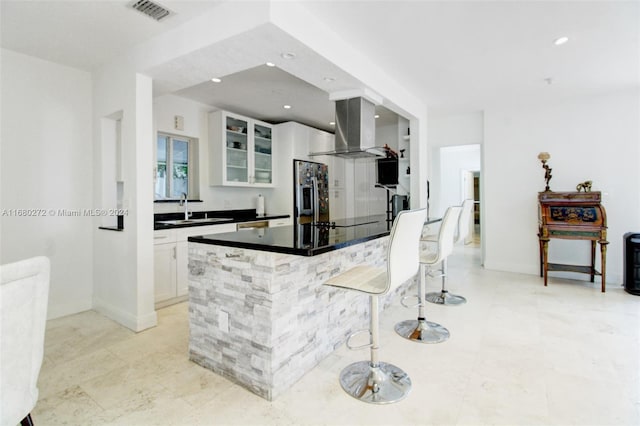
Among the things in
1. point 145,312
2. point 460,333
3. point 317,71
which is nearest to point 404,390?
point 460,333

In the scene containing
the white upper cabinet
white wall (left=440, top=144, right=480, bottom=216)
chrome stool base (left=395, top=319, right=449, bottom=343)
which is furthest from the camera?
white wall (left=440, top=144, right=480, bottom=216)

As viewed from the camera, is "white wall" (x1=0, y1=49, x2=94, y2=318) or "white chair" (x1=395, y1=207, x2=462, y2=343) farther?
"white wall" (x1=0, y1=49, x2=94, y2=318)

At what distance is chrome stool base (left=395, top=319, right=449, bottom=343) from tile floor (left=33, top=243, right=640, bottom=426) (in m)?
0.07

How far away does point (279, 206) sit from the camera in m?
5.45

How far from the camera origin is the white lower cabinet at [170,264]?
330 centimetres

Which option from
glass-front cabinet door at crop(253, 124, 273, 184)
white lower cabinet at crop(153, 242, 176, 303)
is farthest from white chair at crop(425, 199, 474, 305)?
glass-front cabinet door at crop(253, 124, 273, 184)

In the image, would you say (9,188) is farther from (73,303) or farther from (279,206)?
(279,206)

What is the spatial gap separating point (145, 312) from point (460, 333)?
276 centimetres

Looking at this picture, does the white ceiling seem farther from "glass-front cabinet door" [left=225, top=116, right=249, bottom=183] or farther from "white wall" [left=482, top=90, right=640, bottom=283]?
"glass-front cabinet door" [left=225, top=116, right=249, bottom=183]

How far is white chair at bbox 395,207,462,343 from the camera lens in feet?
8.37

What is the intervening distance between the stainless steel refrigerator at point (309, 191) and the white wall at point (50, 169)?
7.82 ft

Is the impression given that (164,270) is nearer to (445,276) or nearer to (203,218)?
(203,218)

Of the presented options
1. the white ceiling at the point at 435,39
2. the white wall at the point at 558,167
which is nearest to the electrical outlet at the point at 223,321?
the white ceiling at the point at 435,39

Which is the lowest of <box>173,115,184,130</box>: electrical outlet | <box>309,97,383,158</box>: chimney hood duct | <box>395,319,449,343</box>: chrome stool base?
<box>395,319,449,343</box>: chrome stool base
